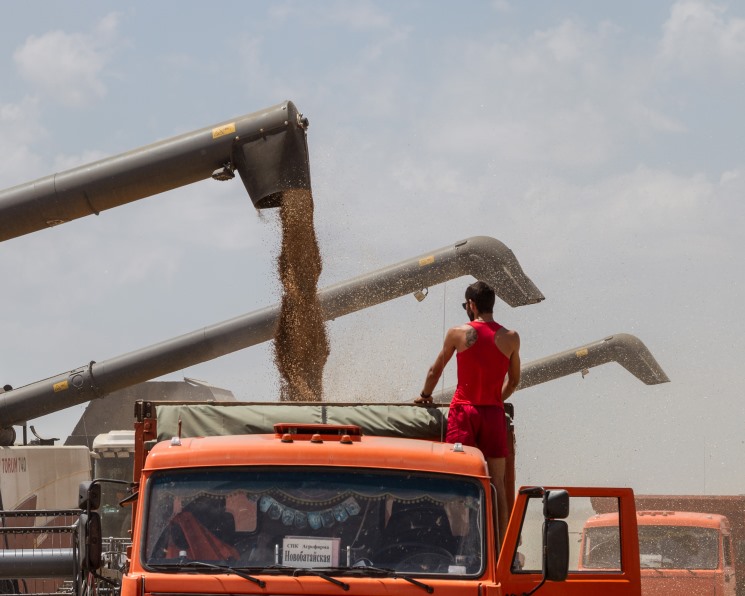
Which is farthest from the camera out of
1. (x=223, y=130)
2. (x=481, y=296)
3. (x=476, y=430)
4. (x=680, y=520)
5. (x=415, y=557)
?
(x=680, y=520)

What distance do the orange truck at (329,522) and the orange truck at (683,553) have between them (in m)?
9.94

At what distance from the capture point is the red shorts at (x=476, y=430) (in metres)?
6.87

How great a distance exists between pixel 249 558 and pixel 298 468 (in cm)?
49

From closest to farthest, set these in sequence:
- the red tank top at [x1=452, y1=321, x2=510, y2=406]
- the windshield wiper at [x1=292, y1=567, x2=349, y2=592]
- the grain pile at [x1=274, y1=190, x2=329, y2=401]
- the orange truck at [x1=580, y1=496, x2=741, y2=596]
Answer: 1. the windshield wiper at [x1=292, y1=567, x2=349, y2=592]
2. the red tank top at [x1=452, y1=321, x2=510, y2=406]
3. the grain pile at [x1=274, y1=190, x2=329, y2=401]
4. the orange truck at [x1=580, y1=496, x2=741, y2=596]

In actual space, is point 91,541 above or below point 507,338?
below

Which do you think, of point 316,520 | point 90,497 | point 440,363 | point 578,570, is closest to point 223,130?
point 440,363

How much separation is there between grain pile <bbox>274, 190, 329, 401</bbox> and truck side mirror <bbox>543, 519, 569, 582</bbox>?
7.04 meters

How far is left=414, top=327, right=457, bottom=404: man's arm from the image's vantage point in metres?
7.27

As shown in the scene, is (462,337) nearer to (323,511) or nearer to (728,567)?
(323,511)

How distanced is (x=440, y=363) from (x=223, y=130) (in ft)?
22.7

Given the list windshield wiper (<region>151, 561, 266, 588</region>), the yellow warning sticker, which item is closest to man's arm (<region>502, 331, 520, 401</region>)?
windshield wiper (<region>151, 561, 266, 588</region>)

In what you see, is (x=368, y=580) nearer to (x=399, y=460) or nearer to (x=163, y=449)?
(x=399, y=460)

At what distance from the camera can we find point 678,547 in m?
17.0

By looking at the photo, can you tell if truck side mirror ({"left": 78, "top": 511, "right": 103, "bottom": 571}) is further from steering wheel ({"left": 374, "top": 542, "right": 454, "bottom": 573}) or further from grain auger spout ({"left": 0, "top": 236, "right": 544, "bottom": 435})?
grain auger spout ({"left": 0, "top": 236, "right": 544, "bottom": 435})
